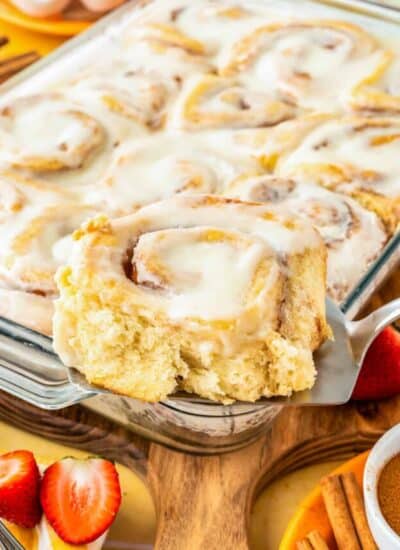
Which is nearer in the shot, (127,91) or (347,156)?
(347,156)

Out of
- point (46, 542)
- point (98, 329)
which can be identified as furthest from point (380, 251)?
point (46, 542)

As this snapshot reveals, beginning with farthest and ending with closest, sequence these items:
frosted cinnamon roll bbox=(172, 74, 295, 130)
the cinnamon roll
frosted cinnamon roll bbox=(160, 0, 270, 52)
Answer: frosted cinnamon roll bbox=(160, 0, 270, 52) < frosted cinnamon roll bbox=(172, 74, 295, 130) < the cinnamon roll

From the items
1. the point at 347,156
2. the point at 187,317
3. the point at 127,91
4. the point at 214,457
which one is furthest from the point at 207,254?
the point at 127,91

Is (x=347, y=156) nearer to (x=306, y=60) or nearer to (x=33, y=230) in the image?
(x=306, y=60)

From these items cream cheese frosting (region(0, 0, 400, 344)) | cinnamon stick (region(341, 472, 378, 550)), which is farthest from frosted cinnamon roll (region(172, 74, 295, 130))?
cinnamon stick (region(341, 472, 378, 550))

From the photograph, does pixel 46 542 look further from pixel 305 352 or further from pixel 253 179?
pixel 253 179

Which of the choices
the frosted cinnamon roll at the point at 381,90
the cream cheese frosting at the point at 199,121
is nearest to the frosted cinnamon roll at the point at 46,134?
the cream cheese frosting at the point at 199,121

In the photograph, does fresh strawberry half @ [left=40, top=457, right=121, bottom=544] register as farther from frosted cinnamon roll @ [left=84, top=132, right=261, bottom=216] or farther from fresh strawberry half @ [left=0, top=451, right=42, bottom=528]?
frosted cinnamon roll @ [left=84, top=132, right=261, bottom=216]
